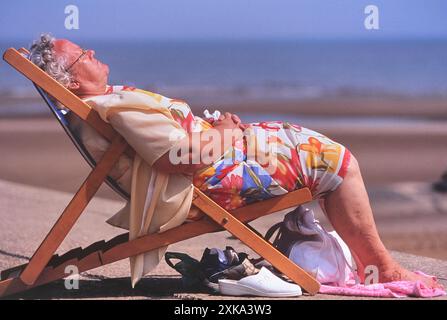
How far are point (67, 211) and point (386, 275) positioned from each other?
5.21ft

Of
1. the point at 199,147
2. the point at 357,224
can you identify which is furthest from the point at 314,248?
the point at 199,147

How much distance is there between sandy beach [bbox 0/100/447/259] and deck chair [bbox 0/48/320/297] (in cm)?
355

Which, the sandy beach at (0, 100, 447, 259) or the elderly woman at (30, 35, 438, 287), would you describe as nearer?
the elderly woman at (30, 35, 438, 287)

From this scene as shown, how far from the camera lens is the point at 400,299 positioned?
478 centimetres

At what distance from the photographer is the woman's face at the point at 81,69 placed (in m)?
4.74

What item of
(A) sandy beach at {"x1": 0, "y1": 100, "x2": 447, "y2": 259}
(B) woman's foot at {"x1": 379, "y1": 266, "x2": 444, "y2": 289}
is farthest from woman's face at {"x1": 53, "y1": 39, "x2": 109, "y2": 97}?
(A) sandy beach at {"x1": 0, "y1": 100, "x2": 447, "y2": 259}

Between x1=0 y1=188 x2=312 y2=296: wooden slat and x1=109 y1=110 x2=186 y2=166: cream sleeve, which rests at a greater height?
x1=109 y1=110 x2=186 y2=166: cream sleeve

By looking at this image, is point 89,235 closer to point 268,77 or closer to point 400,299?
point 400,299

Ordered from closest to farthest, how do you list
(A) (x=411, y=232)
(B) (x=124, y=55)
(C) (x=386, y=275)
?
(C) (x=386, y=275) → (A) (x=411, y=232) → (B) (x=124, y=55)

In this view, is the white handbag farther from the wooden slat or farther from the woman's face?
the woman's face

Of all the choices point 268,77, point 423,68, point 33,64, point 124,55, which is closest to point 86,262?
point 33,64

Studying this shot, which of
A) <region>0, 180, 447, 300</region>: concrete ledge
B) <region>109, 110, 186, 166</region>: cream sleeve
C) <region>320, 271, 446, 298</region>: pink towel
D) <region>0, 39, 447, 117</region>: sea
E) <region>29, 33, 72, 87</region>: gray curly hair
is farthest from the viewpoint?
<region>0, 39, 447, 117</region>: sea

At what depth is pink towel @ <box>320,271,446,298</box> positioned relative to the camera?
482cm

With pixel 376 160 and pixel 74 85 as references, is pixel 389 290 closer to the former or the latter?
pixel 74 85
